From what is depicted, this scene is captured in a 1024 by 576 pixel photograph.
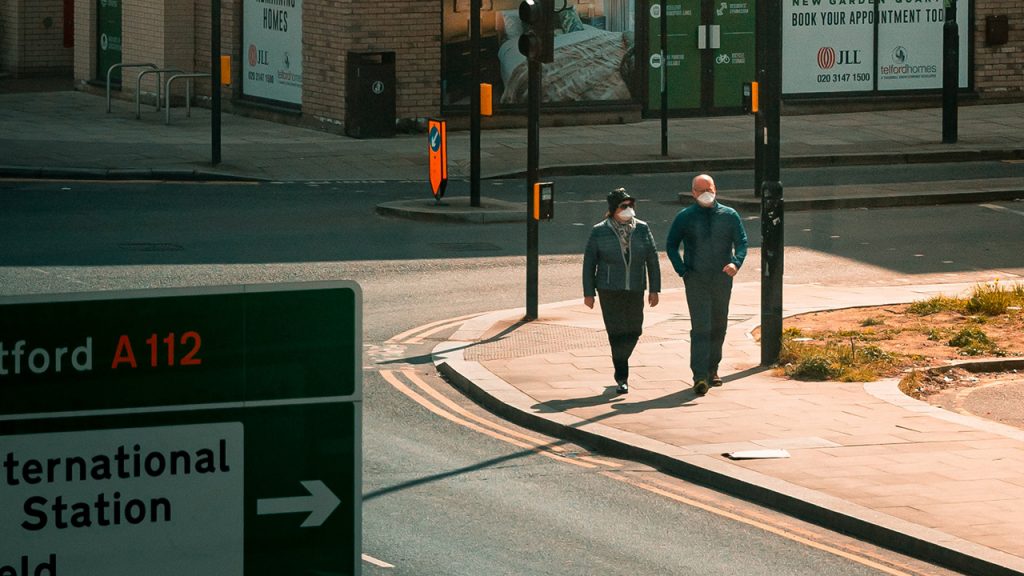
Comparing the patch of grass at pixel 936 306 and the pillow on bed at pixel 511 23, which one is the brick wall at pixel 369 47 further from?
the patch of grass at pixel 936 306

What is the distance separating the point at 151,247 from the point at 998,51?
20.6 metres

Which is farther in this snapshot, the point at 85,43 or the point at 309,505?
the point at 85,43

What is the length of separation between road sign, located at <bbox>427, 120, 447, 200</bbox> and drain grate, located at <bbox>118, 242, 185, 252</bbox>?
161 inches

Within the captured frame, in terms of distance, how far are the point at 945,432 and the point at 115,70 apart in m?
28.8

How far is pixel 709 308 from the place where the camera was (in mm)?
13414

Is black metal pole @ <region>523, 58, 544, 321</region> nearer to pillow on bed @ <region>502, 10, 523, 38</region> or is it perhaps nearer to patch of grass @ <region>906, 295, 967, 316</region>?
patch of grass @ <region>906, 295, 967, 316</region>

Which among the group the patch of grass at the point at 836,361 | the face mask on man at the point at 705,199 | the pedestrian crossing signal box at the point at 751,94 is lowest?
the patch of grass at the point at 836,361

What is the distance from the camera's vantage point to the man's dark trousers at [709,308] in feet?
43.4

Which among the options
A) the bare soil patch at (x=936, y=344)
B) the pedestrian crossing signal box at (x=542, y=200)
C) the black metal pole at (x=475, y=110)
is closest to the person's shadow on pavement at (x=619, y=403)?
the bare soil patch at (x=936, y=344)

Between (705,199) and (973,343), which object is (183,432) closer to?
(705,199)

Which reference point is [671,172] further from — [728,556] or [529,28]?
[728,556]

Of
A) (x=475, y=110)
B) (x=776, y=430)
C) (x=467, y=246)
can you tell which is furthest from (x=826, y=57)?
(x=776, y=430)

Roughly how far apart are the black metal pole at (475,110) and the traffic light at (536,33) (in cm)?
373

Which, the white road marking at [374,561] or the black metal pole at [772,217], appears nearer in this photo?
the white road marking at [374,561]
